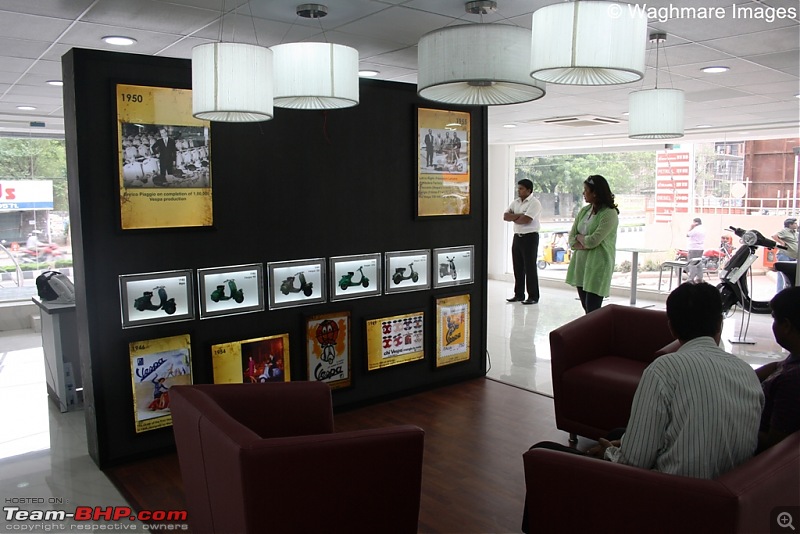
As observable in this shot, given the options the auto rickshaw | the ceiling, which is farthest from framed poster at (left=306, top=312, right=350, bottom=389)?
the auto rickshaw

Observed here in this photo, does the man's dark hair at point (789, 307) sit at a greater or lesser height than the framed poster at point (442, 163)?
lesser

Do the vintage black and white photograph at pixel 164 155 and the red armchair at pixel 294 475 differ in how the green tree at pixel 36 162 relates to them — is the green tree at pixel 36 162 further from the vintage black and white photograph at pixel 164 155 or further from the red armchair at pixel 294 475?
the red armchair at pixel 294 475

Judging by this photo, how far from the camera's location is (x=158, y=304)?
12.4 ft

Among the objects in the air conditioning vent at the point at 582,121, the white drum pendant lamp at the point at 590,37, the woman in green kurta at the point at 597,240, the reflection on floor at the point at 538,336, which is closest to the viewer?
the white drum pendant lamp at the point at 590,37

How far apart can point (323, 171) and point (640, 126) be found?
2.27 metres

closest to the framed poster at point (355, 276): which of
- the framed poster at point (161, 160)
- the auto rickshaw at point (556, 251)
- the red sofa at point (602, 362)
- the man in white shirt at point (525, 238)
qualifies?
the framed poster at point (161, 160)

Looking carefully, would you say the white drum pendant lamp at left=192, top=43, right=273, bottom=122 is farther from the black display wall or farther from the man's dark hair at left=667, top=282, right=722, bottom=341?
the man's dark hair at left=667, top=282, right=722, bottom=341

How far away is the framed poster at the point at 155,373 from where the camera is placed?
147 inches

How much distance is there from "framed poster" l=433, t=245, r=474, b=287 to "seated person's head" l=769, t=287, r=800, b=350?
118 inches

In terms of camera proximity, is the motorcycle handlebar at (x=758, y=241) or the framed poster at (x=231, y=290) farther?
the motorcycle handlebar at (x=758, y=241)

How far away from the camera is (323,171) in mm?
4383

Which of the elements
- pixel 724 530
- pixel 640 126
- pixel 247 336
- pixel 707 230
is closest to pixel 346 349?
pixel 247 336

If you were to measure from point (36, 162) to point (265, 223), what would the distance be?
646 centimetres

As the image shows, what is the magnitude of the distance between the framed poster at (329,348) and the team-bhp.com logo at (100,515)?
1.46m
